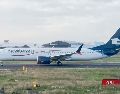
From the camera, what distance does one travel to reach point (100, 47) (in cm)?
6975

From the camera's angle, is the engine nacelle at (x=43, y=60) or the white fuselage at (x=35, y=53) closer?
the engine nacelle at (x=43, y=60)

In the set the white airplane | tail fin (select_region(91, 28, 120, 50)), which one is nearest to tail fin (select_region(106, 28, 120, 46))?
tail fin (select_region(91, 28, 120, 50))

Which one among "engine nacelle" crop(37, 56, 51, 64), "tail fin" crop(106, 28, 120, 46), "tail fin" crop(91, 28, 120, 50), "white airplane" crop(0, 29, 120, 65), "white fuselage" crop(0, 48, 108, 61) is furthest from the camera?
"tail fin" crop(106, 28, 120, 46)

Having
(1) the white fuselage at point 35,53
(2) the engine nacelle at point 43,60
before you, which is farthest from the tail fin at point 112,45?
(2) the engine nacelle at point 43,60

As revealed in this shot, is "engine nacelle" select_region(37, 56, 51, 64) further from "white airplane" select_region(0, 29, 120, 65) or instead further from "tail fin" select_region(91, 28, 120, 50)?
"tail fin" select_region(91, 28, 120, 50)

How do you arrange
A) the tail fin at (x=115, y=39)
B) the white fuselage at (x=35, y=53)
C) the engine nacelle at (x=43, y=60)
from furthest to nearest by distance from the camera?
1. the tail fin at (x=115, y=39)
2. the white fuselage at (x=35, y=53)
3. the engine nacelle at (x=43, y=60)

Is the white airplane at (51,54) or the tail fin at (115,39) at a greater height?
the tail fin at (115,39)

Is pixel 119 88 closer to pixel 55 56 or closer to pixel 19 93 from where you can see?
pixel 19 93

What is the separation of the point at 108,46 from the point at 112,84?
38327 mm

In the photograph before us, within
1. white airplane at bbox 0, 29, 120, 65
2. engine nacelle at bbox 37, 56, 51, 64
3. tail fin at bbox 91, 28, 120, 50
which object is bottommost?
engine nacelle at bbox 37, 56, 51, 64

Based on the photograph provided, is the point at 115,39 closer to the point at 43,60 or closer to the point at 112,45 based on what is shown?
the point at 112,45

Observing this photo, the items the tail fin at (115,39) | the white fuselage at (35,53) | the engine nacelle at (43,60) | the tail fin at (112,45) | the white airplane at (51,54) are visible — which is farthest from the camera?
the tail fin at (115,39)

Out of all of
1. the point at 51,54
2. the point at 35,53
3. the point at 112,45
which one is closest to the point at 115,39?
the point at 112,45

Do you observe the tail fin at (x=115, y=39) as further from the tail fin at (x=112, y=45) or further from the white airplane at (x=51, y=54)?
the white airplane at (x=51, y=54)
